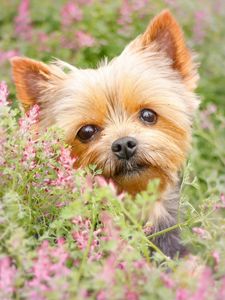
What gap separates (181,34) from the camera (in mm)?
4516

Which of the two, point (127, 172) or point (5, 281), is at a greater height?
point (127, 172)

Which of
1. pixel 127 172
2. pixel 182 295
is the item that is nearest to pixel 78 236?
pixel 182 295

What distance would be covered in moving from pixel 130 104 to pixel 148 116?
14 centimetres

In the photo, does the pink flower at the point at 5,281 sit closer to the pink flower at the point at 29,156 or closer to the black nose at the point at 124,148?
the pink flower at the point at 29,156

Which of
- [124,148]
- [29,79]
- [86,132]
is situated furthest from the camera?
[29,79]

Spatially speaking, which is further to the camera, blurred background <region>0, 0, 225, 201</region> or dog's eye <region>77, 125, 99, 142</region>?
blurred background <region>0, 0, 225, 201</region>

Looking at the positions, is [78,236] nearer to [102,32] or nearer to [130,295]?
[130,295]

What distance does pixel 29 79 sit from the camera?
4.48 metres

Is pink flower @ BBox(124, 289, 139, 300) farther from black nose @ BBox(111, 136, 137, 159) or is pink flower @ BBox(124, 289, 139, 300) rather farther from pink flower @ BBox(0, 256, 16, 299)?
black nose @ BBox(111, 136, 137, 159)

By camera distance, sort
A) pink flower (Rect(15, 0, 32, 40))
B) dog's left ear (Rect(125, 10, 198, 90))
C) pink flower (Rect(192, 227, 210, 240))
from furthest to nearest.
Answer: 1. pink flower (Rect(15, 0, 32, 40))
2. dog's left ear (Rect(125, 10, 198, 90))
3. pink flower (Rect(192, 227, 210, 240))

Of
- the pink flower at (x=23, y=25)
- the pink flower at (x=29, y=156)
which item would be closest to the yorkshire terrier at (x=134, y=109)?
the pink flower at (x=29, y=156)

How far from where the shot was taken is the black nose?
394 cm

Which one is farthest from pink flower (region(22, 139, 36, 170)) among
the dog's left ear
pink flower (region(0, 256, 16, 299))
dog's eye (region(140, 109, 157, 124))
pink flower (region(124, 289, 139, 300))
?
the dog's left ear

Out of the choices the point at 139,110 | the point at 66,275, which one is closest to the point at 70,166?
the point at 66,275
